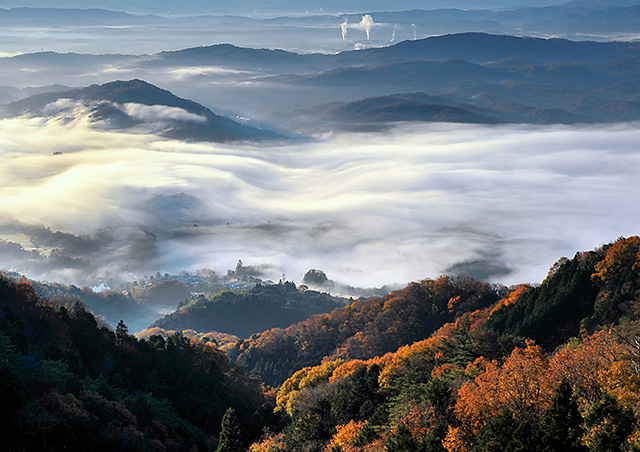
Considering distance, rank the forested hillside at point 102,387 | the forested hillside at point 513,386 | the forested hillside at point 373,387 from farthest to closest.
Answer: the forested hillside at point 102,387 → the forested hillside at point 373,387 → the forested hillside at point 513,386

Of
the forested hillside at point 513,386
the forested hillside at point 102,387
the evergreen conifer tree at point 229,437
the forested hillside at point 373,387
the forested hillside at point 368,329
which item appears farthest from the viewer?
the forested hillside at point 368,329

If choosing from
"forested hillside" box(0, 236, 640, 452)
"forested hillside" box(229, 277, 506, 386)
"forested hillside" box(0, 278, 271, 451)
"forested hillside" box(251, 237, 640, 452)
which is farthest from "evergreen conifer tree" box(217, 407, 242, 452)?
"forested hillside" box(229, 277, 506, 386)

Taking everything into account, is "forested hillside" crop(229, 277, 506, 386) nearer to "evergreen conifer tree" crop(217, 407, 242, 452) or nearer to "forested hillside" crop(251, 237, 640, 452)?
"forested hillside" crop(251, 237, 640, 452)

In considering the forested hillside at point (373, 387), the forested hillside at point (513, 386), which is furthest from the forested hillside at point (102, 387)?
the forested hillside at point (513, 386)

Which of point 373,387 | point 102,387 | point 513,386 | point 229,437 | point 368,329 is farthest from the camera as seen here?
point 368,329

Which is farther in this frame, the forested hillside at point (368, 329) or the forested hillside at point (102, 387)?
the forested hillside at point (368, 329)

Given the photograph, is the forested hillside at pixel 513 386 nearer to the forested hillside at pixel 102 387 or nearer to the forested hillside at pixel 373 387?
the forested hillside at pixel 373 387

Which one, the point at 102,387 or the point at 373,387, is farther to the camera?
the point at 373,387

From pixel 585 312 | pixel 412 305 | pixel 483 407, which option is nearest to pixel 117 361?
pixel 483 407

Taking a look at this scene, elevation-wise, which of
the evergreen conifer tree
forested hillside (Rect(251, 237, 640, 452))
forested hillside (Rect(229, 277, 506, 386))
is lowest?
forested hillside (Rect(229, 277, 506, 386))

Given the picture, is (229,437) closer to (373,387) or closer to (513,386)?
(373,387)

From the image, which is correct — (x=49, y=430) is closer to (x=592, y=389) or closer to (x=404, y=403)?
(x=404, y=403)

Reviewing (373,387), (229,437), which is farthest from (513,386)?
(229,437)
